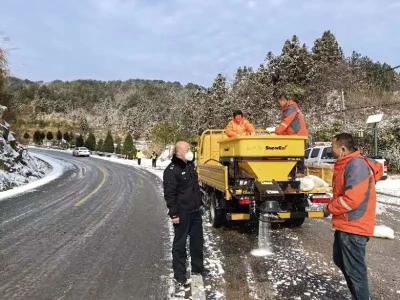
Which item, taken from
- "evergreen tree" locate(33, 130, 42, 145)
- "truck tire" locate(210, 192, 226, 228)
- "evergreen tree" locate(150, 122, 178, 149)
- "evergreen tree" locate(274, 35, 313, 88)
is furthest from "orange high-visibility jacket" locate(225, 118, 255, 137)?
"evergreen tree" locate(33, 130, 42, 145)

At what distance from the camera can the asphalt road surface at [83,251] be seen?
5.82m

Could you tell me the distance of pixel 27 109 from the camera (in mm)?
36188

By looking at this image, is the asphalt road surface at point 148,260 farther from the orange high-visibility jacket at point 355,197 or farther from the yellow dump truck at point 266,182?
the orange high-visibility jacket at point 355,197

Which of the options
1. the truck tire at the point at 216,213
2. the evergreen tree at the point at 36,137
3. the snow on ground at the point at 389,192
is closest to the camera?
the truck tire at the point at 216,213

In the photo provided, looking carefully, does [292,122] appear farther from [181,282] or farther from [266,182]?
[181,282]

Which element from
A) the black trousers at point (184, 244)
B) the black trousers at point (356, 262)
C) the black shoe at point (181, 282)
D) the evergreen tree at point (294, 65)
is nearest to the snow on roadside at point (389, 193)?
the black trousers at point (184, 244)

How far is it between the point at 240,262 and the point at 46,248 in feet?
11.5

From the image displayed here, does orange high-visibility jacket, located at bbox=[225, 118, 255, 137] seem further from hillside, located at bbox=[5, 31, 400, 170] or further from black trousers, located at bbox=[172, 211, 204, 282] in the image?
hillside, located at bbox=[5, 31, 400, 170]

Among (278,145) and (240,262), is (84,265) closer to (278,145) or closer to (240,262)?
(240,262)

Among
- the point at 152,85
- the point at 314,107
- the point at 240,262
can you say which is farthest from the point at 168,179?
the point at 152,85

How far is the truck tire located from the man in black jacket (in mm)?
3306

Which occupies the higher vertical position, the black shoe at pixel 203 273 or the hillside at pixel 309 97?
the hillside at pixel 309 97

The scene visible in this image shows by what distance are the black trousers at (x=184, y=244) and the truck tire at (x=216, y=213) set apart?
3269 mm

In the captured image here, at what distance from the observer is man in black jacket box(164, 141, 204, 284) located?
6086mm
